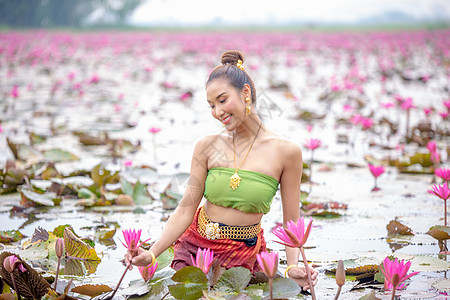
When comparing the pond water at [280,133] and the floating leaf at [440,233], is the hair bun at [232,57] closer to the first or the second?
the pond water at [280,133]

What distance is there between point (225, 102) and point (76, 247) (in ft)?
2.40

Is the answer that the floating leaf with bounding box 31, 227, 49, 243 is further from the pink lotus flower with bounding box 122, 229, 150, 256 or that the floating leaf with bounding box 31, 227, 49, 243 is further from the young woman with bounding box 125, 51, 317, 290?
the pink lotus flower with bounding box 122, 229, 150, 256

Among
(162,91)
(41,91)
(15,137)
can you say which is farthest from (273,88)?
(15,137)

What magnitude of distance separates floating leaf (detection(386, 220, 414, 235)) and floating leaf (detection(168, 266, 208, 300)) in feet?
3.87

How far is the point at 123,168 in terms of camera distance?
12.6ft

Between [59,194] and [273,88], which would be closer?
[59,194]

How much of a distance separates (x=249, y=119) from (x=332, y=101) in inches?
214

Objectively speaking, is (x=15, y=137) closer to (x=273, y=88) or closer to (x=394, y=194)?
(x=394, y=194)

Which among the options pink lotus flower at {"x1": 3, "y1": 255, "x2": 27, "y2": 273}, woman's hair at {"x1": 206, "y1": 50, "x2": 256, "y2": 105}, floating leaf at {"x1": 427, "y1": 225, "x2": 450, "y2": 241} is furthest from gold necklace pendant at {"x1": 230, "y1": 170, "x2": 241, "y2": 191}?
floating leaf at {"x1": 427, "y1": 225, "x2": 450, "y2": 241}

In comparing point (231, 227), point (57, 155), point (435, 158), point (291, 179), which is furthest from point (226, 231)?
point (57, 155)

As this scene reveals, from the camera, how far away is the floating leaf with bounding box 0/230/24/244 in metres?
2.33

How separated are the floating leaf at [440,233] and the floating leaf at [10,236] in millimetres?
1718

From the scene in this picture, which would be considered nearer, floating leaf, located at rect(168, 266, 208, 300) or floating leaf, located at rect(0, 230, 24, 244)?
floating leaf, located at rect(168, 266, 208, 300)

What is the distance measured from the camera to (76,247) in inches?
77.9
